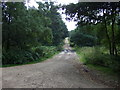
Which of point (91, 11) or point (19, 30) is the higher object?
point (91, 11)

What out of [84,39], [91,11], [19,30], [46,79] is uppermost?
[91,11]

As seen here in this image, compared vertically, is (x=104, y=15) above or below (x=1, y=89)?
above

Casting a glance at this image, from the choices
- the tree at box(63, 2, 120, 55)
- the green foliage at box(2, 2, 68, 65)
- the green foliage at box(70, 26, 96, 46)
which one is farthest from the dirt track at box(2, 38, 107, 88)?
the green foliage at box(70, 26, 96, 46)

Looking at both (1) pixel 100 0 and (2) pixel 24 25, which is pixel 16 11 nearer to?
(2) pixel 24 25

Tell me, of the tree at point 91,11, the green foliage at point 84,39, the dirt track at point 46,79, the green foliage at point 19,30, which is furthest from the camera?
the green foliage at point 84,39

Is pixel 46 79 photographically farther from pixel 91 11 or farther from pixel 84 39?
pixel 84 39

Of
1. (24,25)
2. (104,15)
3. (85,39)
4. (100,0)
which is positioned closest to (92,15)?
(104,15)

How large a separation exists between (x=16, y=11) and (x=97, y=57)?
330 inches

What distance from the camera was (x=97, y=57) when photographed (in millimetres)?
10164

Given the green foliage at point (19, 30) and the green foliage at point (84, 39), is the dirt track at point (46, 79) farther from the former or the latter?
the green foliage at point (84, 39)

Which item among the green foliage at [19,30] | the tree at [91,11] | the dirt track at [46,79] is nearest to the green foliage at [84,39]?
the green foliage at [19,30]

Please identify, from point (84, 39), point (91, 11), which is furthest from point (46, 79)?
point (84, 39)

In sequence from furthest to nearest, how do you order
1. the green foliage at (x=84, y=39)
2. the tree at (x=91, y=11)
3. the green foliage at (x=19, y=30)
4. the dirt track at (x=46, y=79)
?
the green foliage at (x=84, y=39) < the green foliage at (x=19, y=30) < the tree at (x=91, y=11) < the dirt track at (x=46, y=79)

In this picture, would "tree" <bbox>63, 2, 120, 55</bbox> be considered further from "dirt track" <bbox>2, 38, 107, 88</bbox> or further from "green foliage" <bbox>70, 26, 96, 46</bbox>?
"green foliage" <bbox>70, 26, 96, 46</bbox>
